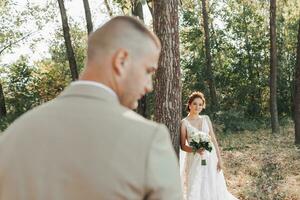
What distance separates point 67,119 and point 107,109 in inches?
4.6

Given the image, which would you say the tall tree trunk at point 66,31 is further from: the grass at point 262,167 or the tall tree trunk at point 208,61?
the tall tree trunk at point 208,61

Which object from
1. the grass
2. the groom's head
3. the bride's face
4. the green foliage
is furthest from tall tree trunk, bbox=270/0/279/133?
the groom's head

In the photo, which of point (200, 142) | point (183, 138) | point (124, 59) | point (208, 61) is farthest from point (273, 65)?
point (124, 59)

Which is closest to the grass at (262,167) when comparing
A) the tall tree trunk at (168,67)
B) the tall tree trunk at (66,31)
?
the tall tree trunk at (168,67)

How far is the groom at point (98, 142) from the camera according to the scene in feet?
4.25

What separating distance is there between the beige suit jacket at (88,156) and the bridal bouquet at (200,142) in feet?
18.9

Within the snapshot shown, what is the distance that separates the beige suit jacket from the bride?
6151 millimetres

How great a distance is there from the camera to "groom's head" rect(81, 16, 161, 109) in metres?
1.42

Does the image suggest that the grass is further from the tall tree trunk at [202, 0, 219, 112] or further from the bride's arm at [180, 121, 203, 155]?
the tall tree trunk at [202, 0, 219, 112]

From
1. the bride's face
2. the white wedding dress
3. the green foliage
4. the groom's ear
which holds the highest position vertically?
the groom's ear

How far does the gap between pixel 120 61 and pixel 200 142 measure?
19.2ft

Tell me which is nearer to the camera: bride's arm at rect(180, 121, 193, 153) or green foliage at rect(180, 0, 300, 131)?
bride's arm at rect(180, 121, 193, 153)

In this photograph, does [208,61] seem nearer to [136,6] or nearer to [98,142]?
[136,6]

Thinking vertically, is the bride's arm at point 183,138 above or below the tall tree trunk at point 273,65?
above
